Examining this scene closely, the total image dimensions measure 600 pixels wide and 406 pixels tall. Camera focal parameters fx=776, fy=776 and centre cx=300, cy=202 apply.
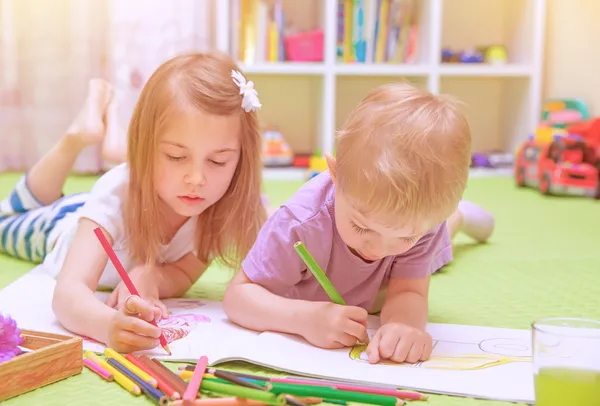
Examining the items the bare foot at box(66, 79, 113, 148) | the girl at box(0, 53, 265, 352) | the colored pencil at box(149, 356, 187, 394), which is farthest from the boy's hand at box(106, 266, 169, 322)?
the bare foot at box(66, 79, 113, 148)

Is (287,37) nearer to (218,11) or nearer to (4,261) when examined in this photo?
(218,11)

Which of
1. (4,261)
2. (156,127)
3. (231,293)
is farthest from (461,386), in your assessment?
(4,261)

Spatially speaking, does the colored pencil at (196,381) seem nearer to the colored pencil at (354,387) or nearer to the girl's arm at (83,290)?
the colored pencil at (354,387)

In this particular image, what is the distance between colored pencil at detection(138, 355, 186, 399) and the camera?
0.71 metres

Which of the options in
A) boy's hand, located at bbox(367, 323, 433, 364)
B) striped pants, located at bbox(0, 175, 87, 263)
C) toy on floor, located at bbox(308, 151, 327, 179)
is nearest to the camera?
boy's hand, located at bbox(367, 323, 433, 364)

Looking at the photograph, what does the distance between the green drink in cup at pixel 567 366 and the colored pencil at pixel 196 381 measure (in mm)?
294

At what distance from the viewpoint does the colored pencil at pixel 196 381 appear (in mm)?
680

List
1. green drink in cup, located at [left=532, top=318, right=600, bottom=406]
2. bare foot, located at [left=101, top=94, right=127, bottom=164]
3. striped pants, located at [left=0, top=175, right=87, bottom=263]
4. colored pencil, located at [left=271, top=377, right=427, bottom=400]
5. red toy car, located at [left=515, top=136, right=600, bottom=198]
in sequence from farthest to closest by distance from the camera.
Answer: red toy car, located at [left=515, top=136, right=600, bottom=198]
bare foot, located at [left=101, top=94, right=127, bottom=164]
striped pants, located at [left=0, top=175, right=87, bottom=263]
colored pencil, located at [left=271, top=377, right=427, bottom=400]
green drink in cup, located at [left=532, top=318, right=600, bottom=406]

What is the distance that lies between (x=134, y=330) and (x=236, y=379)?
0.53 ft

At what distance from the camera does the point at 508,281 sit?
1.25m

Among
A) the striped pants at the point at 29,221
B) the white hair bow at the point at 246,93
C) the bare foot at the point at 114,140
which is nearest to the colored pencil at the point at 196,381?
the white hair bow at the point at 246,93

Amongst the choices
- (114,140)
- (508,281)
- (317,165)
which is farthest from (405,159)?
(317,165)

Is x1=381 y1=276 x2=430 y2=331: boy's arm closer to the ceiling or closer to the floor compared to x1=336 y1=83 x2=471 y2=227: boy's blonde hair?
closer to the floor

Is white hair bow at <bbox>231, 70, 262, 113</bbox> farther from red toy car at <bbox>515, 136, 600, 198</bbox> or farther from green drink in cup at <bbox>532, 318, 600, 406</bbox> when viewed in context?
red toy car at <bbox>515, 136, 600, 198</bbox>
